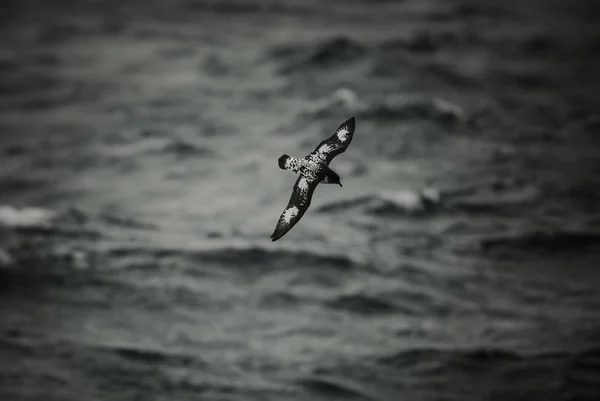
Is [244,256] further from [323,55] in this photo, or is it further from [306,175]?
[306,175]

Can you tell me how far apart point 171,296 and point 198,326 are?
6.24ft

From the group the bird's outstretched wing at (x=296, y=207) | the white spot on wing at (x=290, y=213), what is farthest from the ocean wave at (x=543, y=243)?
the white spot on wing at (x=290, y=213)

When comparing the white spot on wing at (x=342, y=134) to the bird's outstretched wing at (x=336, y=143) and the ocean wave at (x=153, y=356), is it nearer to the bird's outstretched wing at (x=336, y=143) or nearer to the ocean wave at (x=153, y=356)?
the bird's outstretched wing at (x=336, y=143)

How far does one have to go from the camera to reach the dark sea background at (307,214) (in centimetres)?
2780

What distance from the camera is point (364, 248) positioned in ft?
106

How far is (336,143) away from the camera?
46.0ft

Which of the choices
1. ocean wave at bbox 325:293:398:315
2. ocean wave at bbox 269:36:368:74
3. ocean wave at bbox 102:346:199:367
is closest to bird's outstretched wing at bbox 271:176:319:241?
ocean wave at bbox 102:346:199:367

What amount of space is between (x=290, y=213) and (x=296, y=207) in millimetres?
148

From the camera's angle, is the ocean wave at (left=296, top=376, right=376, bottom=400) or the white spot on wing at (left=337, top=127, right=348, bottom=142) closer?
the white spot on wing at (left=337, top=127, right=348, bottom=142)

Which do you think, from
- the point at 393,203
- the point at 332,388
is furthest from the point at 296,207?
the point at 393,203

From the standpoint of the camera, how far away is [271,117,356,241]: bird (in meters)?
12.2

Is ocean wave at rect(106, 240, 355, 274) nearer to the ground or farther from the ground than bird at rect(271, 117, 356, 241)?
farther from the ground

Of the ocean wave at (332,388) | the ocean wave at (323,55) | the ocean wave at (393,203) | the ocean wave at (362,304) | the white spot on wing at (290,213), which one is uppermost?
the ocean wave at (323,55)

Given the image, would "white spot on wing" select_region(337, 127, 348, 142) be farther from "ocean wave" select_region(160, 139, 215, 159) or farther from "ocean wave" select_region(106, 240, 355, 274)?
"ocean wave" select_region(160, 139, 215, 159)
